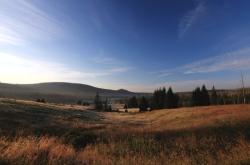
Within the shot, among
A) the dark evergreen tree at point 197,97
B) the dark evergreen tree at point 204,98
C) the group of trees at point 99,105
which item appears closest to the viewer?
the dark evergreen tree at point 204,98

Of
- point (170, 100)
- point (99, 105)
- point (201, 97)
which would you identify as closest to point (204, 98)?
point (201, 97)

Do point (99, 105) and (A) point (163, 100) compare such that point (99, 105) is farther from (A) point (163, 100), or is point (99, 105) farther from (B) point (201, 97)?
(B) point (201, 97)

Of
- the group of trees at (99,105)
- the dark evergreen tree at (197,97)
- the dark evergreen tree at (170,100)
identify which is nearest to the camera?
the dark evergreen tree at (170,100)

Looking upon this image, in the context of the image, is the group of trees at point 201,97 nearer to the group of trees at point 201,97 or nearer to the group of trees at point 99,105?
the group of trees at point 201,97

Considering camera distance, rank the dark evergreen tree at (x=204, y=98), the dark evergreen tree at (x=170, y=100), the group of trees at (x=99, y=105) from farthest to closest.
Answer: the group of trees at (x=99, y=105)
the dark evergreen tree at (x=170, y=100)
the dark evergreen tree at (x=204, y=98)

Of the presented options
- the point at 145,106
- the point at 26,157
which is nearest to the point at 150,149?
the point at 26,157

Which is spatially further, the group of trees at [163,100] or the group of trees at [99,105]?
the group of trees at [99,105]

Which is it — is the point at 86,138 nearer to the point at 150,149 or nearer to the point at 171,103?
the point at 150,149

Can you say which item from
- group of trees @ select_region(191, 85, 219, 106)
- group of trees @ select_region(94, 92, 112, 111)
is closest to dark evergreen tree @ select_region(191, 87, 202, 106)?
group of trees @ select_region(191, 85, 219, 106)

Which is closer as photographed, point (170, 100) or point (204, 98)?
point (204, 98)

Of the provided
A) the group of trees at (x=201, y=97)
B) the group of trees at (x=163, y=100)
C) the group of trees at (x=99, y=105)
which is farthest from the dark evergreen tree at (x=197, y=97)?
the group of trees at (x=99, y=105)

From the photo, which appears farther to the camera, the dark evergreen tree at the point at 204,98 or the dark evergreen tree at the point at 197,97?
the dark evergreen tree at the point at 197,97

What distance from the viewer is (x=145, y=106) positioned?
11031 cm

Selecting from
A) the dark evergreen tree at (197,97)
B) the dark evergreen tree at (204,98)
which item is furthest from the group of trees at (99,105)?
the dark evergreen tree at (204,98)
